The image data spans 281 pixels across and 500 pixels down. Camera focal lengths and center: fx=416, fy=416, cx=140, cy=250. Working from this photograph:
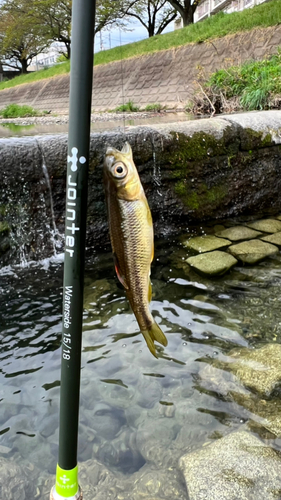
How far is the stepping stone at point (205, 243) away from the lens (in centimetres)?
468

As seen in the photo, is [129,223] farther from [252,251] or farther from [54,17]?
[54,17]

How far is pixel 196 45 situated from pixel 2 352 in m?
17.4

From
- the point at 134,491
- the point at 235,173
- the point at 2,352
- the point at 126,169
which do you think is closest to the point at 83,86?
the point at 126,169

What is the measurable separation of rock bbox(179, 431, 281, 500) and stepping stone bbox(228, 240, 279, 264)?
242 centimetres

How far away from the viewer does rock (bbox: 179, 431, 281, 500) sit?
1883 mm

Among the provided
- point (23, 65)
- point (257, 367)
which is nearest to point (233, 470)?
point (257, 367)

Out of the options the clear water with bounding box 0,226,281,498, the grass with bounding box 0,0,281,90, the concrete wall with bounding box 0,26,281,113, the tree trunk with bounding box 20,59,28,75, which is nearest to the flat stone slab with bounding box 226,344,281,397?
the clear water with bounding box 0,226,281,498

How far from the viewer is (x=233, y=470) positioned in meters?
1.99

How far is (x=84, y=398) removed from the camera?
259 centimetres

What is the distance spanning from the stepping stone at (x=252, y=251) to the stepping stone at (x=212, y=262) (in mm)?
140

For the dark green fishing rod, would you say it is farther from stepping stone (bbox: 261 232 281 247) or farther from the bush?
the bush

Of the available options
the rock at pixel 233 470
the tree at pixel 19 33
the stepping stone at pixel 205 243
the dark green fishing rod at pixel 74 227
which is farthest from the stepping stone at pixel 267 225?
the tree at pixel 19 33

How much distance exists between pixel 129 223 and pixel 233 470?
1.50 meters

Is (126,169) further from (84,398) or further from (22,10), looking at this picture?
(22,10)
